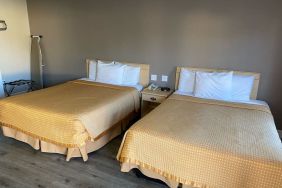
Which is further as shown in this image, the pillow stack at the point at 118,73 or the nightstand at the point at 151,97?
the pillow stack at the point at 118,73

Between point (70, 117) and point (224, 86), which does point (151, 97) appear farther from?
point (70, 117)

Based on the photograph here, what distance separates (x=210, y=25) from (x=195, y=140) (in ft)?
6.23

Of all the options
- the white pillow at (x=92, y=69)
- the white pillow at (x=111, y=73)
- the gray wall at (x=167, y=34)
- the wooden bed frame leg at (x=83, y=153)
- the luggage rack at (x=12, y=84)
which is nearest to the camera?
the wooden bed frame leg at (x=83, y=153)

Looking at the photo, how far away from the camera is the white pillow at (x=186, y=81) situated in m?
3.16

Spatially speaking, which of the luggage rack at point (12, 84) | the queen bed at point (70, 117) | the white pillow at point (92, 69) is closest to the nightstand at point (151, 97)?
the queen bed at point (70, 117)

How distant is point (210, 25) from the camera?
302 centimetres

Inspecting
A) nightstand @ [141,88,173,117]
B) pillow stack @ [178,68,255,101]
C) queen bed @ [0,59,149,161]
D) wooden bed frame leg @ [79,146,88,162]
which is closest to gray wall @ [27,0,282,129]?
pillow stack @ [178,68,255,101]

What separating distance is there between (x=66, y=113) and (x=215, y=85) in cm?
191

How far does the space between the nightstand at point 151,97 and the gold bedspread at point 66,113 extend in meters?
0.27

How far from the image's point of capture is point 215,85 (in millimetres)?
2891

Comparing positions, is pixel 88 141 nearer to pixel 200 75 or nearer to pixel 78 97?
pixel 78 97

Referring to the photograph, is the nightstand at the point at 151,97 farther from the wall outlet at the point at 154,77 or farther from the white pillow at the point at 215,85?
the white pillow at the point at 215,85

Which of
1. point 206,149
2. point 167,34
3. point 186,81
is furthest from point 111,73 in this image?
point 206,149

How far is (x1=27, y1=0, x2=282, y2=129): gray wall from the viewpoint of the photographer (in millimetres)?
2826
